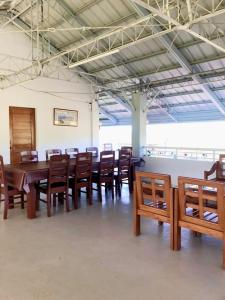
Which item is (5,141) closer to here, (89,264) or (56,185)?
(56,185)

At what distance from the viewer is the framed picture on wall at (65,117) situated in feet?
27.1

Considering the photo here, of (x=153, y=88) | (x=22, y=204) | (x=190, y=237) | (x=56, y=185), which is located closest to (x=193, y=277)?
(x=190, y=237)

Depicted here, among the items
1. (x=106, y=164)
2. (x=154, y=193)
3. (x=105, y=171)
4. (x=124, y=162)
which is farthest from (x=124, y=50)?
(x=154, y=193)

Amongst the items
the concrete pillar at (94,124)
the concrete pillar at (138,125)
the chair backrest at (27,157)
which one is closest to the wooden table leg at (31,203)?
the chair backrest at (27,157)

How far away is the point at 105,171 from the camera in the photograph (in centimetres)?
552

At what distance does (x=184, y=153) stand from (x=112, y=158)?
317cm

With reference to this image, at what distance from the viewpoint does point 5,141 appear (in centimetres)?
710

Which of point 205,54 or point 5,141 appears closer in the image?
point 205,54

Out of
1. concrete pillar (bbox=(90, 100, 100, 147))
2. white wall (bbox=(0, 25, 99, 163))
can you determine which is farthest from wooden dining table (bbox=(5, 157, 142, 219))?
concrete pillar (bbox=(90, 100, 100, 147))

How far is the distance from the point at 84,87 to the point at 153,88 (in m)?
2.34

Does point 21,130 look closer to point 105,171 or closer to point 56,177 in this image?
point 105,171

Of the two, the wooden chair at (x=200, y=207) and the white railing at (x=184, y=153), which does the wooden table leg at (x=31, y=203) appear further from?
the white railing at (x=184, y=153)

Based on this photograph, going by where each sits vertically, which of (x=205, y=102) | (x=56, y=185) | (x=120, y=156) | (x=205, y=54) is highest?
(x=205, y=54)

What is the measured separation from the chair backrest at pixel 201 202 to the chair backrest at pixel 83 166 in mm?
2354
